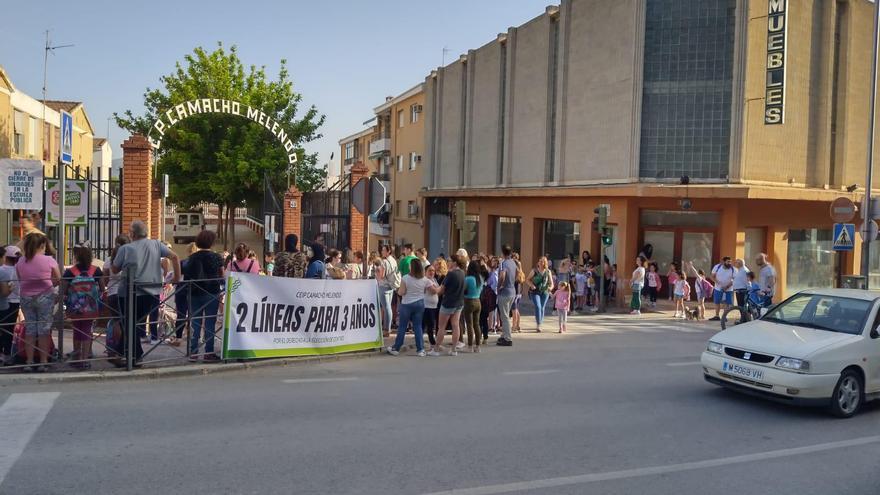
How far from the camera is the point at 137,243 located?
10.2 metres

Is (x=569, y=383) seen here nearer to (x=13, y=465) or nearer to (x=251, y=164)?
(x=13, y=465)

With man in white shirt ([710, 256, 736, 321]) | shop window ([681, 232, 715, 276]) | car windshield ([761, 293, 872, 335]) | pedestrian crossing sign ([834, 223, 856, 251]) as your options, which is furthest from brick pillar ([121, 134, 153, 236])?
pedestrian crossing sign ([834, 223, 856, 251])

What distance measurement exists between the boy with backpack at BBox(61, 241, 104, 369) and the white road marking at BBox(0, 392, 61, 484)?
1.30m

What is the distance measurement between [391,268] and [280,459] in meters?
7.79

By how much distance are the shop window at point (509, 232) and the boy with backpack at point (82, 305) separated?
2293 centimetres

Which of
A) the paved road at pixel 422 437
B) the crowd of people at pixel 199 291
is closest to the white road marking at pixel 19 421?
the paved road at pixel 422 437

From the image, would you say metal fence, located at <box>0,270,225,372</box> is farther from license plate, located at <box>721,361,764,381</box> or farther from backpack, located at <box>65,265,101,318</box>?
license plate, located at <box>721,361,764,381</box>

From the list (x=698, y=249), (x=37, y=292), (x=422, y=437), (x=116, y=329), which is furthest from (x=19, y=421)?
(x=698, y=249)

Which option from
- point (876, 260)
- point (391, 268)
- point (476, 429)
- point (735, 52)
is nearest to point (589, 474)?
point (476, 429)

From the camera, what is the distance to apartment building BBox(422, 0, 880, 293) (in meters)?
22.5

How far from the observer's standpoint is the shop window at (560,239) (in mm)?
27453

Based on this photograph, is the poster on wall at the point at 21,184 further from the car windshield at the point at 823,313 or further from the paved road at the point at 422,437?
the car windshield at the point at 823,313

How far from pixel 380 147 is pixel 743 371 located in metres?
44.5

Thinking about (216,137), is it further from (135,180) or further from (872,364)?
(872,364)
